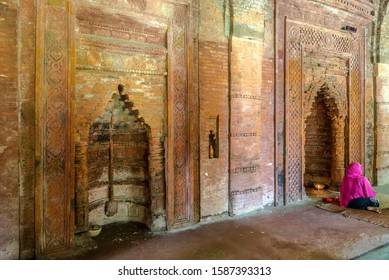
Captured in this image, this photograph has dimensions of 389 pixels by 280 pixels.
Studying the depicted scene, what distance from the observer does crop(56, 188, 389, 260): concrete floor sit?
153 inches

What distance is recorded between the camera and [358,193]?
5941 millimetres

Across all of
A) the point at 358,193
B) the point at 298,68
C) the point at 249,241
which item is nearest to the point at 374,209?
the point at 358,193

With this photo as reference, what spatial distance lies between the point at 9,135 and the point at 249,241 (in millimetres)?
3627

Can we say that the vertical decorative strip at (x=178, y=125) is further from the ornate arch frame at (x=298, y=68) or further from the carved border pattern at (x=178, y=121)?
the ornate arch frame at (x=298, y=68)

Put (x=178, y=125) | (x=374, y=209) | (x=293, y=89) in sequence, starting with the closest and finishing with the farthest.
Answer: (x=178, y=125) < (x=374, y=209) < (x=293, y=89)

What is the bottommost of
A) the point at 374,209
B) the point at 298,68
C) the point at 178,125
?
the point at 374,209

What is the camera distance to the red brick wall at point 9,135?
3479 millimetres

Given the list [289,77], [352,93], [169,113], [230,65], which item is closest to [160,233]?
[169,113]

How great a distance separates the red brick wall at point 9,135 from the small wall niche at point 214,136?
3066 millimetres

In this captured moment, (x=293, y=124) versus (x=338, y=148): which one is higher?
(x=293, y=124)

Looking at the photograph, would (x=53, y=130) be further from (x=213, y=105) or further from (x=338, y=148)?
(x=338, y=148)

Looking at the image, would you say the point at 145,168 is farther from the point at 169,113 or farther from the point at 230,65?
the point at 230,65

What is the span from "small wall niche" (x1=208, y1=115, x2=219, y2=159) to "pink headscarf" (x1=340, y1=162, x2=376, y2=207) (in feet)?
10.1

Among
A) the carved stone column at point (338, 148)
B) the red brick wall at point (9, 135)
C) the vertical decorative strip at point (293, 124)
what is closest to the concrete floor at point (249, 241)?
the red brick wall at point (9, 135)
